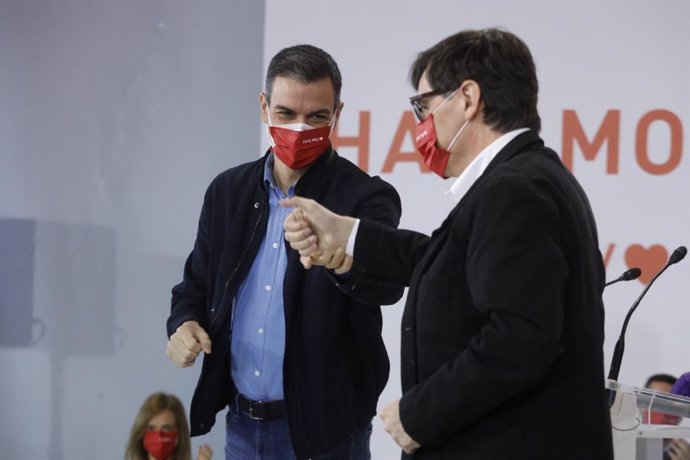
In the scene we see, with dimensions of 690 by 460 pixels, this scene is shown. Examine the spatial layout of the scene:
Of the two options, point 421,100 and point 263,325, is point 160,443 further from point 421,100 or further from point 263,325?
point 421,100

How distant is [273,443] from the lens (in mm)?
2422

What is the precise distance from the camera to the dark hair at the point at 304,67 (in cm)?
254

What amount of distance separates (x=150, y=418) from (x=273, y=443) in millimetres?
2373

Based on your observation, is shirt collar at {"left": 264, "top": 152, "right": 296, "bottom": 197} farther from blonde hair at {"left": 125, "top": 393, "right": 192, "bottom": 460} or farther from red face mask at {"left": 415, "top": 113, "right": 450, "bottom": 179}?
blonde hair at {"left": 125, "top": 393, "right": 192, "bottom": 460}

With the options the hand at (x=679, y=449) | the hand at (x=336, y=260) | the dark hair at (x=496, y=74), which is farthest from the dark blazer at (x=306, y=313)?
the hand at (x=679, y=449)

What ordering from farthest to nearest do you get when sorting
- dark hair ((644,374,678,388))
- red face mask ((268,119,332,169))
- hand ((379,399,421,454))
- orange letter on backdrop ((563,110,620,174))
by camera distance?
orange letter on backdrop ((563,110,620,174))
dark hair ((644,374,678,388))
red face mask ((268,119,332,169))
hand ((379,399,421,454))

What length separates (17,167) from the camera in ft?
16.7

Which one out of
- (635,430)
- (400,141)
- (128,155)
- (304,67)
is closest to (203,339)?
(304,67)

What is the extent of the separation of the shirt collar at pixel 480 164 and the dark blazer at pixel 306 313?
463 millimetres

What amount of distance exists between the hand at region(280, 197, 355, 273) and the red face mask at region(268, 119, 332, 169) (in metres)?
0.40

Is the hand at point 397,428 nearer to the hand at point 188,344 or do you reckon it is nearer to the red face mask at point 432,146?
the red face mask at point 432,146

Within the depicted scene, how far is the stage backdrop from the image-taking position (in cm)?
457

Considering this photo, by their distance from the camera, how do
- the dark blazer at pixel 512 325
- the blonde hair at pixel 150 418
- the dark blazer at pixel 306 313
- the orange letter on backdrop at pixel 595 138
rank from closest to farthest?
the dark blazer at pixel 512 325 < the dark blazer at pixel 306 313 < the orange letter on backdrop at pixel 595 138 < the blonde hair at pixel 150 418

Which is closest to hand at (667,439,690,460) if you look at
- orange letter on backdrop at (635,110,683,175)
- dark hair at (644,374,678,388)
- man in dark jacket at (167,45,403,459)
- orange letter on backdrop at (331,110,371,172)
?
man in dark jacket at (167,45,403,459)
